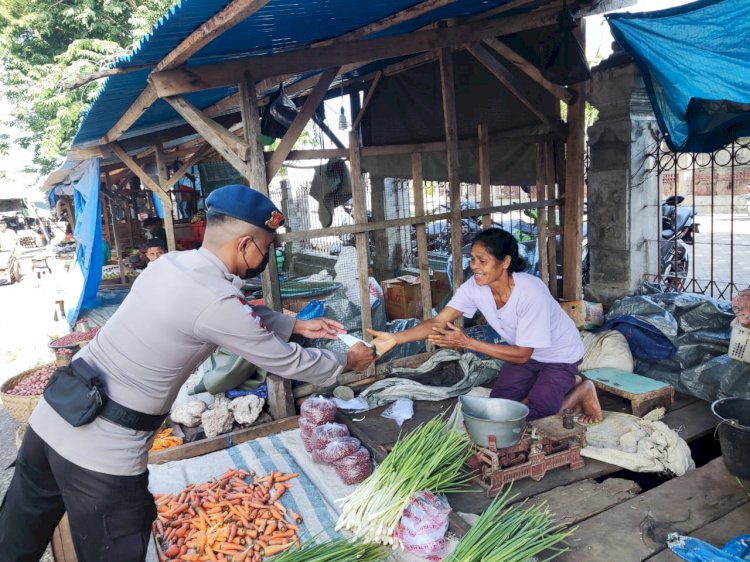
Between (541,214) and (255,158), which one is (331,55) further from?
(541,214)

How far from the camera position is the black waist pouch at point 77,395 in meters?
2.19

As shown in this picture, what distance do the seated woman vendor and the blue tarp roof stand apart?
5.96 feet

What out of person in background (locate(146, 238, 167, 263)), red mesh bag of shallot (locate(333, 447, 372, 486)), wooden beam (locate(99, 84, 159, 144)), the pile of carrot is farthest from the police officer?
person in background (locate(146, 238, 167, 263))

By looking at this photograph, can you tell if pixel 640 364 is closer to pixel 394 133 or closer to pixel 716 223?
pixel 394 133

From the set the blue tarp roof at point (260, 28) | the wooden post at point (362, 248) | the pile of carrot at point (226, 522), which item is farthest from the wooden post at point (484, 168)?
the pile of carrot at point (226, 522)

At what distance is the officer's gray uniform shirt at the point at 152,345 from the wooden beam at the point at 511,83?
13.0 feet

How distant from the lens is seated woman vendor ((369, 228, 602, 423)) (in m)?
3.73

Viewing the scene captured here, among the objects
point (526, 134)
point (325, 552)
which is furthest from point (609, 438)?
point (526, 134)

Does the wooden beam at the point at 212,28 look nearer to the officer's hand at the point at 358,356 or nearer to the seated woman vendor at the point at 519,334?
the officer's hand at the point at 358,356

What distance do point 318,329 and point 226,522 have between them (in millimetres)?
1334

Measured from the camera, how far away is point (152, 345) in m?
2.26

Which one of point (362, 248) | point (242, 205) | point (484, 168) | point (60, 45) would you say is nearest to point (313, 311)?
point (362, 248)

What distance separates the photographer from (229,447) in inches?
174

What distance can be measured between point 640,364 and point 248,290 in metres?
5.43
